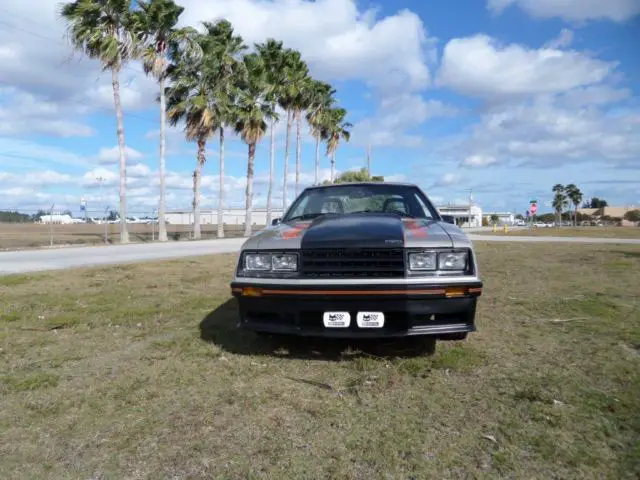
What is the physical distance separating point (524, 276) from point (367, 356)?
6448 mm

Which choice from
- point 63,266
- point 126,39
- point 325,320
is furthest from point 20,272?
point 126,39

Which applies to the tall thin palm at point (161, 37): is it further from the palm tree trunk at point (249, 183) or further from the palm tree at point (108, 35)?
the palm tree trunk at point (249, 183)

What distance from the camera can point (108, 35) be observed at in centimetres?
2192

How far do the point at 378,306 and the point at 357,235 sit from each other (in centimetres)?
56

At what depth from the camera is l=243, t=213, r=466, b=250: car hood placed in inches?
147

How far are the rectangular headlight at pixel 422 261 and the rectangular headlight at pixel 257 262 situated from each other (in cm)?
110

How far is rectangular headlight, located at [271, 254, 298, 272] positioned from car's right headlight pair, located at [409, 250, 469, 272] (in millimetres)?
870

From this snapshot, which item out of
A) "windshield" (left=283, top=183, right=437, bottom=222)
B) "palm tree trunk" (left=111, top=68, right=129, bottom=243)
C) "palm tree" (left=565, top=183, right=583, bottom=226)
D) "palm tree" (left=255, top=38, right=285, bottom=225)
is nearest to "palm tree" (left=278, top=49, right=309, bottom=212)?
"palm tree" (left=255, top=38, right=285, bottom=225)

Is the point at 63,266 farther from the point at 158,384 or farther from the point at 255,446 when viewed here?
the point at 255,446

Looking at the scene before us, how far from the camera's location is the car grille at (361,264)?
367 centimetres

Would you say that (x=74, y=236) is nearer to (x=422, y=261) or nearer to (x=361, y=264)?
(x=361, y=264)

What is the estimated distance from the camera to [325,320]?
3.71 metres

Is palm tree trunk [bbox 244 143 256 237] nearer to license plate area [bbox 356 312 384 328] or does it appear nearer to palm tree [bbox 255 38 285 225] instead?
palm tree [bbox 255 38 285 225]

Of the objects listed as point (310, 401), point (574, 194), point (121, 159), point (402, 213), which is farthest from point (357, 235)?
point (574, 194)
